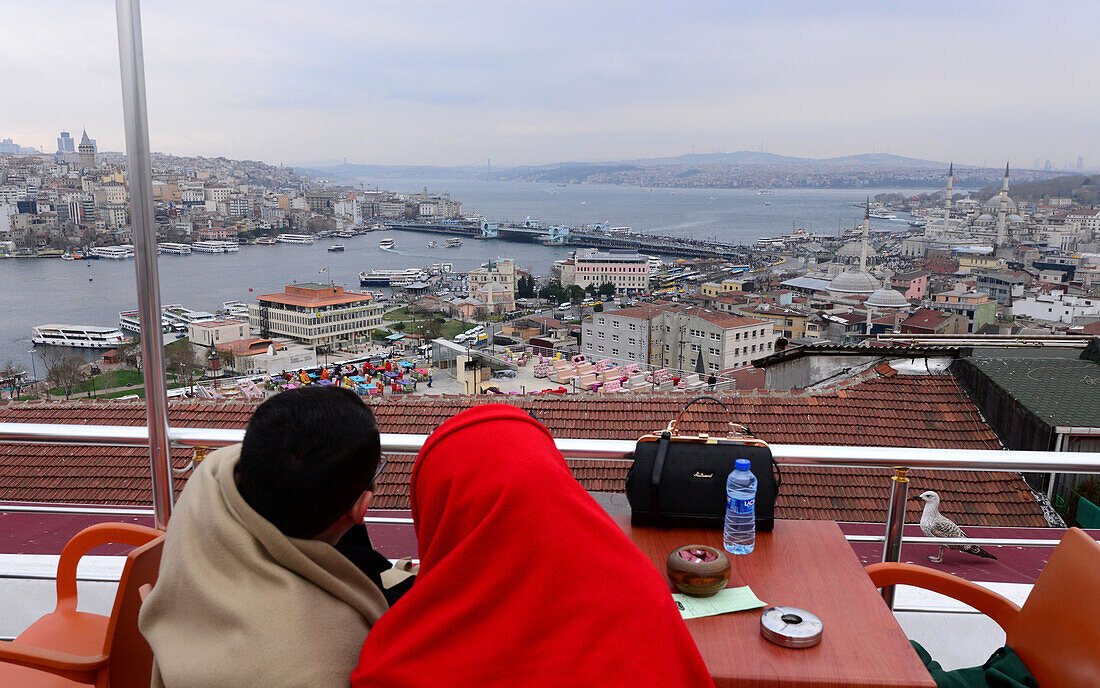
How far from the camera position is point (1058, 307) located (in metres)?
29.7

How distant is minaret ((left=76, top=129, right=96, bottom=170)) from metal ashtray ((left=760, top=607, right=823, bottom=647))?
2635 millimetres

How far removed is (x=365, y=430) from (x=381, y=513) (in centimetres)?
120

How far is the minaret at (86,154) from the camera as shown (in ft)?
8.45

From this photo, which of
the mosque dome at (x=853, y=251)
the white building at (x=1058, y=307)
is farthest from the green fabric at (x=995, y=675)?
the mosque dome at (x=853, y=251)

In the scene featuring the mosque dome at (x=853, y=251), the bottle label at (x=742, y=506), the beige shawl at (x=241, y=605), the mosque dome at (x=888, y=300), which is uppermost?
the beige shawl at (x=241, y=605)

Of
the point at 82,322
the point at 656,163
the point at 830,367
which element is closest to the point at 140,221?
the point at 830,367

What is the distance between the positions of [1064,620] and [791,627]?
469 millimetres

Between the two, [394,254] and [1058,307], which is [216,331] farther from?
[394,254]

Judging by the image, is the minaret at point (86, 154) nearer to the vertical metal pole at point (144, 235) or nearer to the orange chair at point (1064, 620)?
the vertical metal pole at point (144, 235)

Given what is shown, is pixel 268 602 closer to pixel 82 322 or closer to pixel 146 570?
pixel 146 570

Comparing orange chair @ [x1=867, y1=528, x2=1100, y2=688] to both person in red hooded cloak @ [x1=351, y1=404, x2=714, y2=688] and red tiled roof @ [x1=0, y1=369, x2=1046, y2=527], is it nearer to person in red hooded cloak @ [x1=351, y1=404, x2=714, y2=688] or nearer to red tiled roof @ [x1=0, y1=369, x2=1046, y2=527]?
person in red hooded cloak @ [x1=351, y1=404, x2=714, y2=688]

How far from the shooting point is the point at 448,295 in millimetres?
48250

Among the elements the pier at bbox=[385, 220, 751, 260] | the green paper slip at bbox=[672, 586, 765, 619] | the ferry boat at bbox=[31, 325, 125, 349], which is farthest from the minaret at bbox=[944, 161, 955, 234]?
the green paper slip at bbox=[672, 586, 765, 619]

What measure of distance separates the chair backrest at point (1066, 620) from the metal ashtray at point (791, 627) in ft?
1.32
